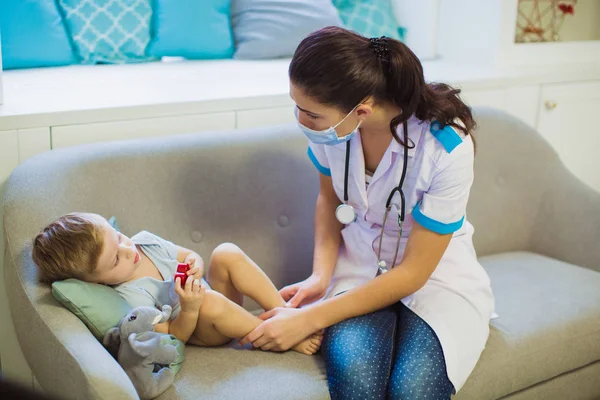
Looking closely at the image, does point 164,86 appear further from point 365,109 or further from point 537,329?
point 537,329

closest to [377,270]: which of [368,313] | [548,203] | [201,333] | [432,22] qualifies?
[368,313]

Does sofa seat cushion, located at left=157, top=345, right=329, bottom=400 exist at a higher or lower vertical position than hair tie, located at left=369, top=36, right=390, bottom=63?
lower

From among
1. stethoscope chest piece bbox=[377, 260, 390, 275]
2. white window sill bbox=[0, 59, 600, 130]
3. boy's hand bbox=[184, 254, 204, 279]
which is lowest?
stethoscope chest piece bbox=[377, 260, 390, 275]

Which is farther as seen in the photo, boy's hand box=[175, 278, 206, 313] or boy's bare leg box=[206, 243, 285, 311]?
boy's bare leg box=[206, 243, 285, 311]

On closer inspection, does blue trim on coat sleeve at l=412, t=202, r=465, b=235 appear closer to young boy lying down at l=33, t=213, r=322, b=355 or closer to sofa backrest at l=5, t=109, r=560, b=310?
young boy lying down at l=33, t=213, r=322, b=355

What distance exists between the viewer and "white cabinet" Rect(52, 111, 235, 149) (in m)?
2.05

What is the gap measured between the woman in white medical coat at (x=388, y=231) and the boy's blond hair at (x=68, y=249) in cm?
41

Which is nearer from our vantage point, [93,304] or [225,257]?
[93,304]

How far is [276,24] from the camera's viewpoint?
2.95m

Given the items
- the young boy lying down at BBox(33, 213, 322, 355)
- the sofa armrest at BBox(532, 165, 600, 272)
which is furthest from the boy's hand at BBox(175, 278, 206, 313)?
the sofa armrest at BBox(532, 165, 600, 272)

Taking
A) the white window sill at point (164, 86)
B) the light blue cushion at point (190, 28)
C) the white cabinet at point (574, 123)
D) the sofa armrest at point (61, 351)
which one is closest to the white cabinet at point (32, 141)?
the white window sill at point (164, 86)

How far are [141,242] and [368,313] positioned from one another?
1.84ft

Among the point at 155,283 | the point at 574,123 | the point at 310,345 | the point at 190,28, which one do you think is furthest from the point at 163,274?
the point at 574,123

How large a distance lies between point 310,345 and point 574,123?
1.80 metres
